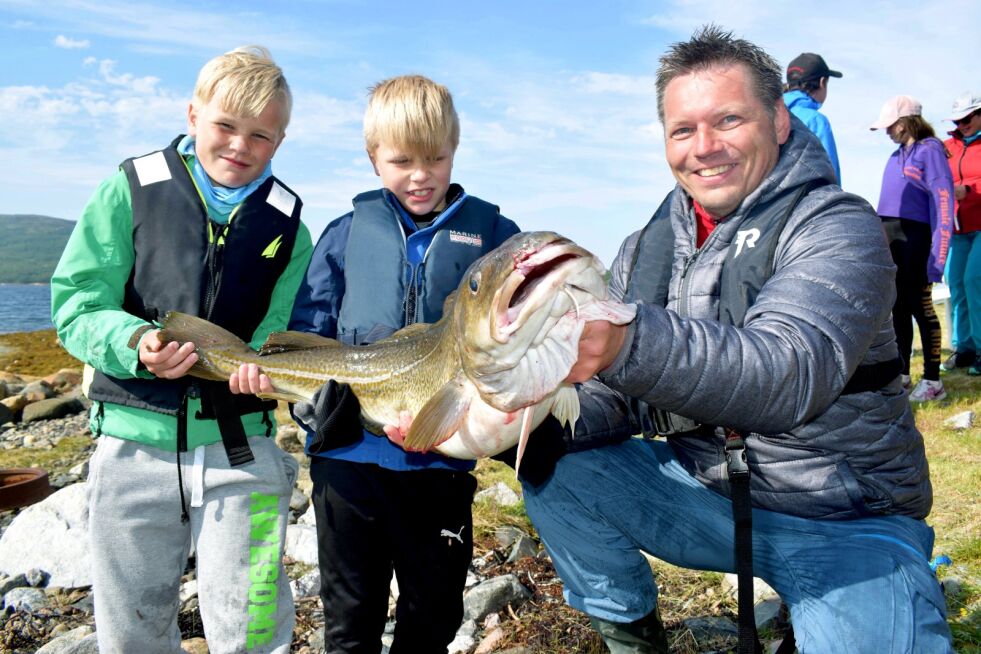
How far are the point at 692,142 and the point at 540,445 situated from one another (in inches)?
62.7

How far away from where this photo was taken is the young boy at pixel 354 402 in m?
3.50

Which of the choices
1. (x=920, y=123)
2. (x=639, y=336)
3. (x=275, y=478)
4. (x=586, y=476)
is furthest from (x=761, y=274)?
(x=920, y=123)

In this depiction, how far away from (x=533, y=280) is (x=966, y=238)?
10176 mm

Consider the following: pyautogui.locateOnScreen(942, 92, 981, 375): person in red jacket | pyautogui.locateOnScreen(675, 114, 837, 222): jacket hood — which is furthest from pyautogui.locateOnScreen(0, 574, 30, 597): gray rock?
pyautogui.locateOnScreen(942, 92, 981, 375): person in red jacket

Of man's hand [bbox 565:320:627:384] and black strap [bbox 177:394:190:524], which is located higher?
man's hand [bbox 565:320:627:384]

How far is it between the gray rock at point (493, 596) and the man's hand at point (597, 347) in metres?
2.33

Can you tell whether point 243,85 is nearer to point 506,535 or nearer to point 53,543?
point 506,535

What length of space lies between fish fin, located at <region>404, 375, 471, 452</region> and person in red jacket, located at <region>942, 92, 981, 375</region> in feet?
31.0

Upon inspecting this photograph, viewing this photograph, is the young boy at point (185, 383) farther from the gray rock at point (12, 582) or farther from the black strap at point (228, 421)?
the gray rock at point (12, 582)

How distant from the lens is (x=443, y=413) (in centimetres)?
262

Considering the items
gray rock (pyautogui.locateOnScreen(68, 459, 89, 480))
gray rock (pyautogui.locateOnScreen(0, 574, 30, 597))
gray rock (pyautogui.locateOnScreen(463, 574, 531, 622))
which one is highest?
gray rock (pyautogui.locateOnScreen(463, 574, 531, 622))

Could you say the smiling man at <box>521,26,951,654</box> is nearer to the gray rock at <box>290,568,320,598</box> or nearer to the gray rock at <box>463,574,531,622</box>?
the gray rock at <box>463,574,531,622</box>

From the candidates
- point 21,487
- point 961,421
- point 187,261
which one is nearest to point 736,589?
point 187,261

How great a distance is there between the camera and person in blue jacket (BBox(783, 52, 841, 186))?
297 inches
